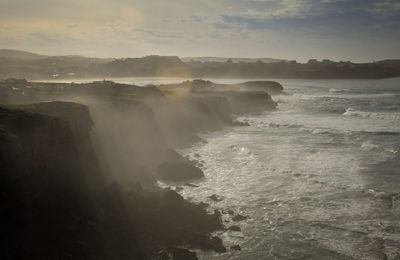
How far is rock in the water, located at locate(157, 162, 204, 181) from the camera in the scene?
2488cm

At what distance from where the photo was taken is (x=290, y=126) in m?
46.7

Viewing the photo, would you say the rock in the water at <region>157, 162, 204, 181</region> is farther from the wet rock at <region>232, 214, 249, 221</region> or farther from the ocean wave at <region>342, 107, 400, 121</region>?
the ocean wave at <region>342, 107, 400, 121</region>

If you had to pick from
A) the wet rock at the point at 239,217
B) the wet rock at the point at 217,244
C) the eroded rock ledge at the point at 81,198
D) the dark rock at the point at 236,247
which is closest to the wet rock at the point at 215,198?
the eroded rock ledge at the point at 81,198

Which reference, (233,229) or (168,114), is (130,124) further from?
(233,229)

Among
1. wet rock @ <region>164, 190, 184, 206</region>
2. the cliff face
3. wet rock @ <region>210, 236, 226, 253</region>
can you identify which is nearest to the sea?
wet rock @ <region>210, 236, 226, 253</region>

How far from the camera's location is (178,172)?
25.2m

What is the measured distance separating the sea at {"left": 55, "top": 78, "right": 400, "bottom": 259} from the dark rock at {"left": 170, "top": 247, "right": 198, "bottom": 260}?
1.48ft

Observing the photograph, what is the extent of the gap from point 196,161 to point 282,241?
546 inches

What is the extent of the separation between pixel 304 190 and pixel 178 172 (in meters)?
8.75

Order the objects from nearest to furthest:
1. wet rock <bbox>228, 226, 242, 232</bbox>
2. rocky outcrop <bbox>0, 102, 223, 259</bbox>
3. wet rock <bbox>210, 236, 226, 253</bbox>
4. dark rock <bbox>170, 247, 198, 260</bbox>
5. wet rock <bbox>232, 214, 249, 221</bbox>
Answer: rocky outcrop <bbox>0, 102, 223, 259</bbox> < dark rock <bbox>170, 247, 198, 260</bbox> < wet rock <bbox>210, 236, 226, 253</bbox> < wet rock <bbox>228, 226, 242, 232</bbox> < wet rock <bbox>232, 214, 249, 221</bbox>

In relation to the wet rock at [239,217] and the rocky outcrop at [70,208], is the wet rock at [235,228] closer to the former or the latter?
the rocky outcrop at [70,208]

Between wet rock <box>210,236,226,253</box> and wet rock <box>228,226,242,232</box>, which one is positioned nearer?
wet rock <box>210,236,226,253</box>

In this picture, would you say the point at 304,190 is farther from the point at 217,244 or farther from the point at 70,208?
the point at 70,208

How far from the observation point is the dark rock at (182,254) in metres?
14.5
